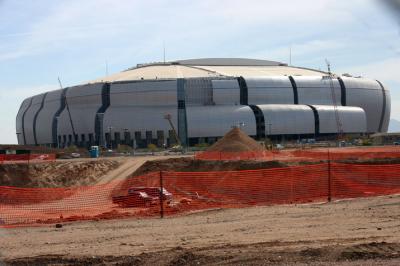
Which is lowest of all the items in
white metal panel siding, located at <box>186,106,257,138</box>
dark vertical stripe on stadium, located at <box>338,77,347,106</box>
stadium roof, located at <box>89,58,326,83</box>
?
white metal panel siding, located at <box>186,106,257,138</box>

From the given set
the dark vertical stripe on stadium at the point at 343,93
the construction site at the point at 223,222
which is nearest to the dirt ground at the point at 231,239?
the construction site at the point at 223,222

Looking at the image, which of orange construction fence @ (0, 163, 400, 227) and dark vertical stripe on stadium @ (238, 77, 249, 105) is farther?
dark vertical stripe on stadium @ (238, 77, 249, 105)

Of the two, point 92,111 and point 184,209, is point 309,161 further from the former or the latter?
point 92,111

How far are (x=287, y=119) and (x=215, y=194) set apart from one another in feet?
335

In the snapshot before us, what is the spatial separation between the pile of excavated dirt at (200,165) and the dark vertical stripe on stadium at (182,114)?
73542 mm

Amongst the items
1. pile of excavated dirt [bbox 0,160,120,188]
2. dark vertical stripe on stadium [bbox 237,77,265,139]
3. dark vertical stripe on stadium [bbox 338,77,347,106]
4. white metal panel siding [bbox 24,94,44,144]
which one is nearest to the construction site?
pile of excavated dirt [bbox 0,160,120,188]

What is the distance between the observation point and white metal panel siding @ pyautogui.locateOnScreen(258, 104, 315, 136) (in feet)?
410

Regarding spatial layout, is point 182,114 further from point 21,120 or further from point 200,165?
point 200,165

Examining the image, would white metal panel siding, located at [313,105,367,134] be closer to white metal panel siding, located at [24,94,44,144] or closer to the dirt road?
white metal panel siding, located at [24,94,44,144]

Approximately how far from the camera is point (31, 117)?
149m

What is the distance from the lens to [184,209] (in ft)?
68.6

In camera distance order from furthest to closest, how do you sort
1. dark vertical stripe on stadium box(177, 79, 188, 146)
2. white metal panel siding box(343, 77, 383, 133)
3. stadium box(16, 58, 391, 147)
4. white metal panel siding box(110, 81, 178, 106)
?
white metal panel siding box(343, 77, 383, 133), white metal panel siding box(110, 81, 178, 106), stadium box(16, 58, 391, 147), dark vertical stripe on stadium box(177, 79, 188, 146)

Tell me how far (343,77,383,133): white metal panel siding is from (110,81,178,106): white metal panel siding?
130 ft

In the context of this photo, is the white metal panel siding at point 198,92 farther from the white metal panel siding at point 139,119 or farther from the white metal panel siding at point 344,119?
the white metal panel siding at point 344,119
